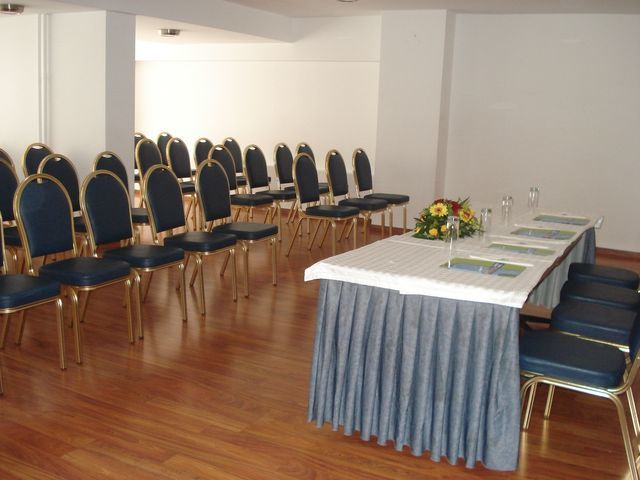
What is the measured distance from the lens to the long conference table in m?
2.96

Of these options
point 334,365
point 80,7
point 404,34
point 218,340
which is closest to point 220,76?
point 404,34

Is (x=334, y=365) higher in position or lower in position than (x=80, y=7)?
lower

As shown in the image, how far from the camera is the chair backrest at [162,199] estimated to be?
5.12 metres

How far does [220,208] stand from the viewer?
19.2ft

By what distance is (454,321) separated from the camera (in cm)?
302

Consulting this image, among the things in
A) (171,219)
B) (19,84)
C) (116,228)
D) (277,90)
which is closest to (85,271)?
(116,228)

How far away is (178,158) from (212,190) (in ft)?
9.47

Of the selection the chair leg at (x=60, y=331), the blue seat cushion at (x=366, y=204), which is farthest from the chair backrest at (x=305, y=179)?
the chair leg at (x=60, y=331)

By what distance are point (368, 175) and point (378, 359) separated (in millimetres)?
5280

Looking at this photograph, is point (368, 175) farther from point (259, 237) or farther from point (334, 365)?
point (334, 365)

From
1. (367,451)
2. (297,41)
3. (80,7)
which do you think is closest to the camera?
(367,451)

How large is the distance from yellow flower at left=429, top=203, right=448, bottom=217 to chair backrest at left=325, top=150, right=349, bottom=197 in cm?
353

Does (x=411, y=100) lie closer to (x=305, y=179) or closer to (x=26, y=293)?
(x=305, y=179)

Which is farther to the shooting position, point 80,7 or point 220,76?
point 220,76
